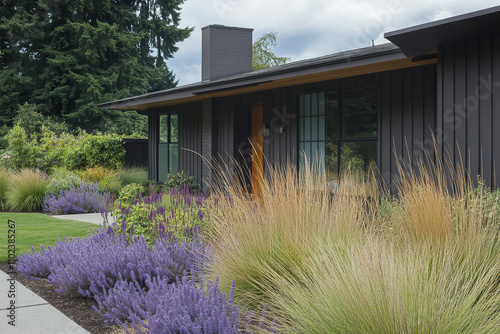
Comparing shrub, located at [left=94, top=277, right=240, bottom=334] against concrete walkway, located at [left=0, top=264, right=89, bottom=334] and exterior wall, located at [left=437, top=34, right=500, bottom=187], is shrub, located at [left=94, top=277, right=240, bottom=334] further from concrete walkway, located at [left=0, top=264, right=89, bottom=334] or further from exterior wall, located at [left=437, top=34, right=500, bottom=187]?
exterior wall, located at [left=437, top=34, right=500, bottom=187]

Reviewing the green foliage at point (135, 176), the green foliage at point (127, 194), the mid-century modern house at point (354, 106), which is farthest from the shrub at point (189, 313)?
the green foliage at point (135, 176)

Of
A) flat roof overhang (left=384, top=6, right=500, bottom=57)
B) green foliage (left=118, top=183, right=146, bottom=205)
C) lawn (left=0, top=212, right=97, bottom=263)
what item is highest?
flat roof overhang (left=384, top=6, right=500, bottom=57)

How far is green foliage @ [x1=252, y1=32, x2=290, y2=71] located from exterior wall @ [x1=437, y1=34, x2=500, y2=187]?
2489cm

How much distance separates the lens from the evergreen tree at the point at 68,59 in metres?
24.8

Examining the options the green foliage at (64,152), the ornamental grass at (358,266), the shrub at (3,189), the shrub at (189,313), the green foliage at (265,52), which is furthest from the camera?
the green foliage at (265,52)

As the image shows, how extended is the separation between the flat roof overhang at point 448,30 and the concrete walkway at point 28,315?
4194mm

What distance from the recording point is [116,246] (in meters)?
4.52

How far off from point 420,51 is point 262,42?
82.0 feet

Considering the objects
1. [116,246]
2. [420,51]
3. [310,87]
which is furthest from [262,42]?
[116,246]

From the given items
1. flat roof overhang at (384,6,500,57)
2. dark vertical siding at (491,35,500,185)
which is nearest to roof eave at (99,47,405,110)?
flat roof overhang at (384,6,500,57)

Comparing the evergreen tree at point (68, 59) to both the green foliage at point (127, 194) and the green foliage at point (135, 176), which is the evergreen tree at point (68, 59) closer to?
the green foliage at point (135, 176)

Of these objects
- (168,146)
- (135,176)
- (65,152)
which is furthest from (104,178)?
(65,152)

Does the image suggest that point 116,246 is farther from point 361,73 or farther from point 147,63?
point 147,63

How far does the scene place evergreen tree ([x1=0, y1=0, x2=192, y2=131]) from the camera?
81.5ft
